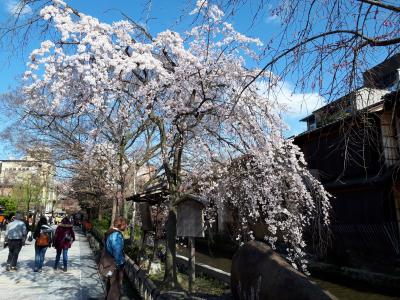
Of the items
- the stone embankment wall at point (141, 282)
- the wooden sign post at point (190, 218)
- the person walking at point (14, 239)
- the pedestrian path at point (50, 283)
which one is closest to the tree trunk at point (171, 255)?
the stone embankment wall at point (141, 282)

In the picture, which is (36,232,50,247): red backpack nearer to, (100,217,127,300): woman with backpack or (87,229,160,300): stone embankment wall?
(87,229,160,300): stone embankment wall

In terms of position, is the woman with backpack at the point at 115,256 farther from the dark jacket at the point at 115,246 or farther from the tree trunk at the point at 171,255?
the tree trunk at the point at 171,255

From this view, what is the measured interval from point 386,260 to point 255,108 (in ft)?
32.6

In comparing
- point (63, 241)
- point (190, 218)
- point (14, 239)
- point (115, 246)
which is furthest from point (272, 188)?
point (14, 239)

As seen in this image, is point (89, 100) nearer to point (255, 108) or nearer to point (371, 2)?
point (255, 108)

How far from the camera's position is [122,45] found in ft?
26.8

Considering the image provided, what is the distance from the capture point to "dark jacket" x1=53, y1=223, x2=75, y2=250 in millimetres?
12398

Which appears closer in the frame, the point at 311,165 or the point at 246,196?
the point at 246,196

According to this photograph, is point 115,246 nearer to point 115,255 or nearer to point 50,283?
point 115,255

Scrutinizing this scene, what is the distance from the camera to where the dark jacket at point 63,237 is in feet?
40.7

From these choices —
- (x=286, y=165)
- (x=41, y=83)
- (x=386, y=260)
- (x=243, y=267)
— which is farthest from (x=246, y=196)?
(x=386, y=260)

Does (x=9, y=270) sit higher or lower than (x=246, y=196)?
lower

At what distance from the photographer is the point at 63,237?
12508 millimetres

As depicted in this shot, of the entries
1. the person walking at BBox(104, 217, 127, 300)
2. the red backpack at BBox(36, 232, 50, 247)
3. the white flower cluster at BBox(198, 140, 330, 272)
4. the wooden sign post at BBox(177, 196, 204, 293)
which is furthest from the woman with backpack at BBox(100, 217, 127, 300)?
the red backpack at BBox(36, 232, 50, 247)
